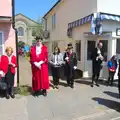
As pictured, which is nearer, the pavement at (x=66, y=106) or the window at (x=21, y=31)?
the pavement at (x=66, y=106)

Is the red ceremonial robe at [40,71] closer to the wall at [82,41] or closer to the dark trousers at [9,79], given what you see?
the dark trousers at [9,79]

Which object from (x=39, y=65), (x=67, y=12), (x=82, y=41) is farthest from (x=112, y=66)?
(x=67, y=12)

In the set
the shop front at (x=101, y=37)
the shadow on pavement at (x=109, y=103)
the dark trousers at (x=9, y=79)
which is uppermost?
the shop front at (x=101, y=37)

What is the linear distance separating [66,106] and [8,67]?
7.72 feet

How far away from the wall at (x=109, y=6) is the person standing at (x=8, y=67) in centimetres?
528

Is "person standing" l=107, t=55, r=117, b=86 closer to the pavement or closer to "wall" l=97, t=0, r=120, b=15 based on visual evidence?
the pavement

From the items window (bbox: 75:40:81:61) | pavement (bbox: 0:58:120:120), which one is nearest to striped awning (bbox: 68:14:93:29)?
window (bbox: 75:40:81:61)

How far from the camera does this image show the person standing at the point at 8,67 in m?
8.90

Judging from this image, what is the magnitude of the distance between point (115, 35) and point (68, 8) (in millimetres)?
5526

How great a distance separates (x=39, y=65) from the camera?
30.3 ft

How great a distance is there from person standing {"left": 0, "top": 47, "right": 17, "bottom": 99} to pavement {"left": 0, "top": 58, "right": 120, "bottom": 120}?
0.49 meters

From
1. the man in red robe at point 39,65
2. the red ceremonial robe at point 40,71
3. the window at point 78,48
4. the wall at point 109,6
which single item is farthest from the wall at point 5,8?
the window at point 78,48

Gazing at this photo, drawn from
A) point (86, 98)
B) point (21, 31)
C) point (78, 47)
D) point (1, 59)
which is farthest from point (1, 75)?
point (21, 31)

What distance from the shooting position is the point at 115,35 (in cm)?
1251
